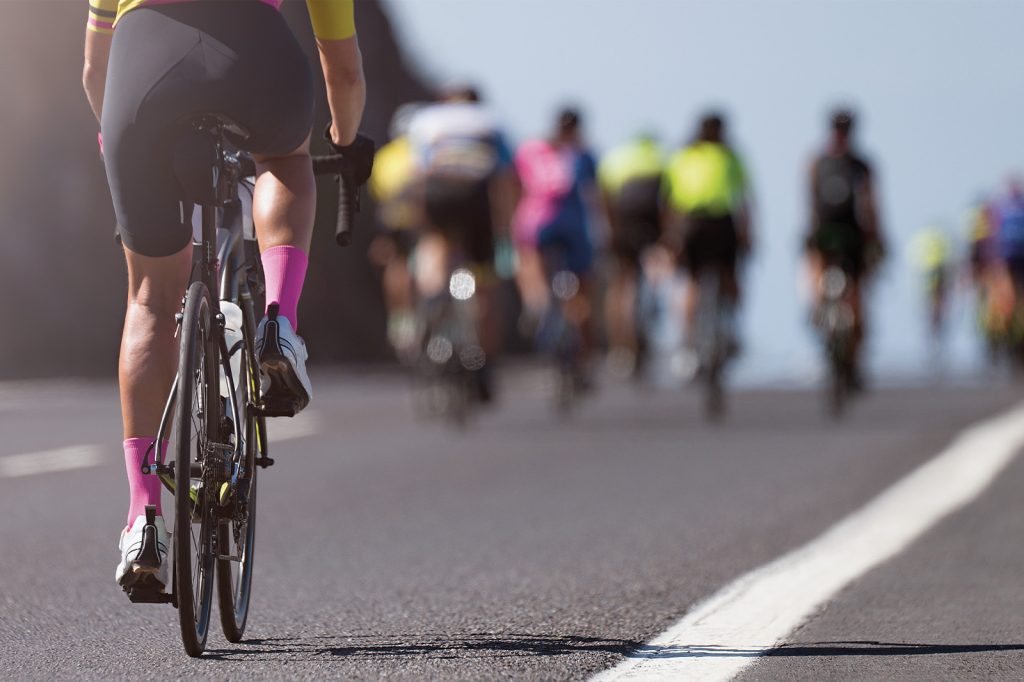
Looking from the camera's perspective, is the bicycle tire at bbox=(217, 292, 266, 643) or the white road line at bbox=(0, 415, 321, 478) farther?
the white road line at bbox=(0, 415, 321, 478)

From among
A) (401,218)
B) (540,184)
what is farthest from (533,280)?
(401,218)

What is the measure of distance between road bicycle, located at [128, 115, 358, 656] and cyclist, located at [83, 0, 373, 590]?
0.05 meters

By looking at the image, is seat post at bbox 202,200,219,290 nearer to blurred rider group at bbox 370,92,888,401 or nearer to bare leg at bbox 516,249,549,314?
blurred rider group at bbox 370,92,888,401

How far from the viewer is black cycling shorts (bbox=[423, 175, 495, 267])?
12.9 meters

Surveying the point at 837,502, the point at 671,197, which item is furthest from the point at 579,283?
the point at 837,502

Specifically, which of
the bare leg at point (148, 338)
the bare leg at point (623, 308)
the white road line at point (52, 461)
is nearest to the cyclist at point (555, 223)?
the bare leg at point (623, 308)

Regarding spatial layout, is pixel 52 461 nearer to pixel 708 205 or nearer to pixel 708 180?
pixel 708 205

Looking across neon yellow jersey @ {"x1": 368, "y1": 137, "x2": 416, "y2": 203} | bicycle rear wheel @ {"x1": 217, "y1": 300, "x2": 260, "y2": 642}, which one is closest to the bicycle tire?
bicycle rear wheel @ {"x1": 217, "y1": 300, "x2": 260, "y2": 642}

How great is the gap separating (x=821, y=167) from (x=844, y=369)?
56.2 inches

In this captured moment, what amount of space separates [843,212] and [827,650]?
31.7ft

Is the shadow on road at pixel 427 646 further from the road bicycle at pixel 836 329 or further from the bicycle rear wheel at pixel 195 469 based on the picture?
the road bicycle at pixel 836 329

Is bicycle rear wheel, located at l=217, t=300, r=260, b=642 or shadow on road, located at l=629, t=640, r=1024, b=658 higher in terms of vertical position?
bicycle rear wheel, located at l=217, t=300, r=260, b=642

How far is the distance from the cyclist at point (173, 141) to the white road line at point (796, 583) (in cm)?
110

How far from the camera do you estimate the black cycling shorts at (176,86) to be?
455 centimetres
